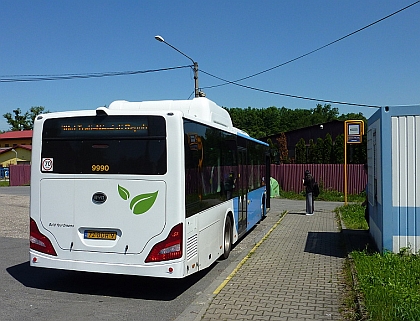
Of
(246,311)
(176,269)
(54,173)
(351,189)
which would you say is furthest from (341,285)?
(351,189)

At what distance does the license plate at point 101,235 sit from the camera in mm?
7328

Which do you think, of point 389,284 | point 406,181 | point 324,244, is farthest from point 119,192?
point 324,244

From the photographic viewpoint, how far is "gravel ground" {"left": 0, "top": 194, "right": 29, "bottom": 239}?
→ 1488cm

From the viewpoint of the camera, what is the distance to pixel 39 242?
773cm

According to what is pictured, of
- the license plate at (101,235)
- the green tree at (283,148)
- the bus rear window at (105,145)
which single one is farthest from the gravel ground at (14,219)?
the green tree at (283,148)

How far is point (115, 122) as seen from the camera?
24.5ft

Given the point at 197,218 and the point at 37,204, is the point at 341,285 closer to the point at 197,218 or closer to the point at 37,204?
the point at 197,218

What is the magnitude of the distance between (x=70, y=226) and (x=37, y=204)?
2.22 ft

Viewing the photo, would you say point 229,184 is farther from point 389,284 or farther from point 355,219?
point 355,219

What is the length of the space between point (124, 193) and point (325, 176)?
89.2 ft

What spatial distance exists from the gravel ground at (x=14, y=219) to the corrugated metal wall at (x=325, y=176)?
56.3 ft

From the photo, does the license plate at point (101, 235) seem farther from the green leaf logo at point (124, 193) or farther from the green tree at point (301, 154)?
the green tree at point (301, 154)

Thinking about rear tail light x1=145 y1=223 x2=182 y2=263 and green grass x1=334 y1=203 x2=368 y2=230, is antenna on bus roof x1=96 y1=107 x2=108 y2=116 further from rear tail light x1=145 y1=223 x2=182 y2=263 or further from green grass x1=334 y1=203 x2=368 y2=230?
green grass x1=334 y1=203 x2=368 y2=230

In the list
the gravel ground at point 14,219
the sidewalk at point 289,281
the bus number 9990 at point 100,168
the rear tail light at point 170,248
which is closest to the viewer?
the sidewalk at point 289,281
